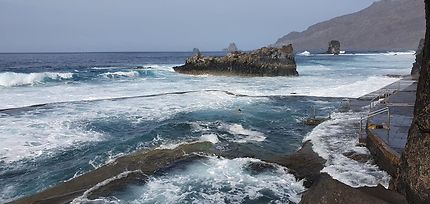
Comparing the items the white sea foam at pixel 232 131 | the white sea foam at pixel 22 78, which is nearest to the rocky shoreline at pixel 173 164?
the white sea foam at pixel 232 131

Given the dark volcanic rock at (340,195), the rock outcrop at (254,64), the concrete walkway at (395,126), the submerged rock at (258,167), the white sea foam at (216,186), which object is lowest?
the white sea foam at (216,186)

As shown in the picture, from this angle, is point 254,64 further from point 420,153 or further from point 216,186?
point 420,153

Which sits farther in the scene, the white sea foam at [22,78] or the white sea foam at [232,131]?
the white sea foam at [22,78]

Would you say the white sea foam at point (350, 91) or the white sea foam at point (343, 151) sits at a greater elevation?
the white sea foam at point (350, 91)

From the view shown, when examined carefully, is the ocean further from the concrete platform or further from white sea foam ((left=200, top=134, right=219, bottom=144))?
the concrete platform

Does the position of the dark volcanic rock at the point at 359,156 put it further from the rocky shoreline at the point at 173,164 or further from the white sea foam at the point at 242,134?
the white sea foam at the point at 242,134

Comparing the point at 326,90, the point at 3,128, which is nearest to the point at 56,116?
the point at 3,128

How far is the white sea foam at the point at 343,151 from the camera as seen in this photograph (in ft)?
27.7

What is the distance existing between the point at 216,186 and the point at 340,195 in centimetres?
418

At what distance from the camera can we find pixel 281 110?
63.4 feet

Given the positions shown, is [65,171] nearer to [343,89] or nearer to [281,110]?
[281,110]

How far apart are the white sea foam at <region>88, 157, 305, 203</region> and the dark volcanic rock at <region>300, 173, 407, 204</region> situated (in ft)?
8.93

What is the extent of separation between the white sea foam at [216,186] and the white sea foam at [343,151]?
1140 mm

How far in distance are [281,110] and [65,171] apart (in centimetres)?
1196
